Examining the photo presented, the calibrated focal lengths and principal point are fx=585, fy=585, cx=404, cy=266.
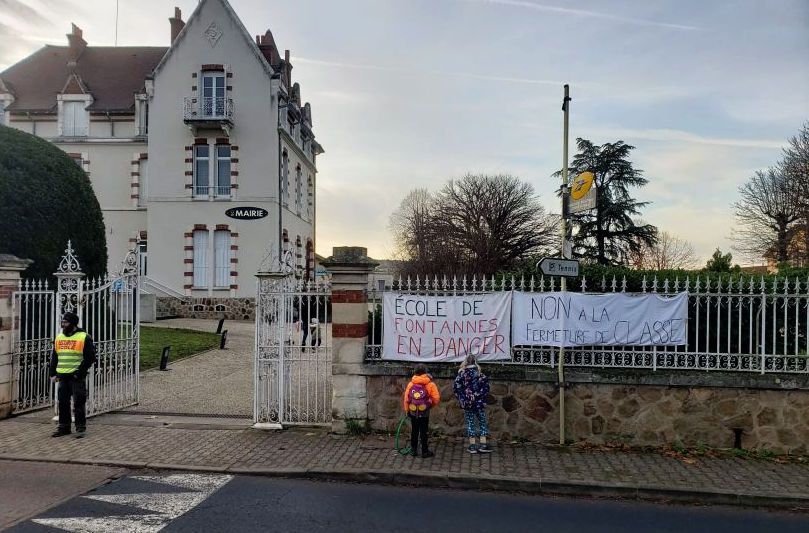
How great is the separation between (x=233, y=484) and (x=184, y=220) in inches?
1014

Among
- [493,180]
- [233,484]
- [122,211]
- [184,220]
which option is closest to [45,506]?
[233,484]

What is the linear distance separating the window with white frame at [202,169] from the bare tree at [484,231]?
58.9 ft

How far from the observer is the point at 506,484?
21.5 ft

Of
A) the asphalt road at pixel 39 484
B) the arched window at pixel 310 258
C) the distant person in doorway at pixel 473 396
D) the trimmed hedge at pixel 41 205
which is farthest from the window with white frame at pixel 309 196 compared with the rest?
the distant person in doorway at pixel 473 396

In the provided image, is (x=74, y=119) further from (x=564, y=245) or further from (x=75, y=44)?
(x=564, y=245)

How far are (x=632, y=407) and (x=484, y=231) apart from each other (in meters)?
35.9

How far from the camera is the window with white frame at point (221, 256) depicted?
30.2 metres

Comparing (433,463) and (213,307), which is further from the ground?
(213,307)

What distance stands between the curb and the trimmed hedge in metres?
5.81

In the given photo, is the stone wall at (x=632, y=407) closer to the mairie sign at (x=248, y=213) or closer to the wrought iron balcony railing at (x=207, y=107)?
the mairie sign at (x=248, y=213)

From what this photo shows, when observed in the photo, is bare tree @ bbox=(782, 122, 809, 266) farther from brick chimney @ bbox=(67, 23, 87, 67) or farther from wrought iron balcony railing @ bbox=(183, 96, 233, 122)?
brick chimney @ bbox=(67, 23, 87, 67)

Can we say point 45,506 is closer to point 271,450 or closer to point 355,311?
point 271,450

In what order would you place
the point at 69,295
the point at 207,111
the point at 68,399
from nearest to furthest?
the point at 68,399
the point at 69,295
the point at 207,111

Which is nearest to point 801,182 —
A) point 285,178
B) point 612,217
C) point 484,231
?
point 612,217
